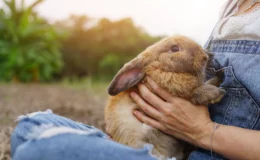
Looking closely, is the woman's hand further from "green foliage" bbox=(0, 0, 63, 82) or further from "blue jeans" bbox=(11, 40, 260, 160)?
"green foliage" bbox=(0, 0, 63, 82)

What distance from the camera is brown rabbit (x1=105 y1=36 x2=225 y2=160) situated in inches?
93.3

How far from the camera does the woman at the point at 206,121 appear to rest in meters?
1.84

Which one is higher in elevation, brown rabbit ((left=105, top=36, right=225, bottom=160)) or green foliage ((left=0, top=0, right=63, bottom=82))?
brown rabbit ((left=105, top=36, right=225, bottom=160))

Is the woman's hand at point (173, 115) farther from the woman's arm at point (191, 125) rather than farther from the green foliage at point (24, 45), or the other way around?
the green foliage at point (24, 45)

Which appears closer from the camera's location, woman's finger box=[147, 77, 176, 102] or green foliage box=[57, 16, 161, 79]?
woman's finger box=[147, 77, 176, 102]

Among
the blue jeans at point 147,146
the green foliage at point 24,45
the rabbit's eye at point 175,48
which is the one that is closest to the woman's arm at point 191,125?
the blue jeans at point 147,146

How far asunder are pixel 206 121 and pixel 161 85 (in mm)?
366

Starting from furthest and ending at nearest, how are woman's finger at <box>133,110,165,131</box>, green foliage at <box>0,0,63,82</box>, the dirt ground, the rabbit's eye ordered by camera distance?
green foliage at <box>0,0,63,82</box> < the dirt ground < the rabbit's eye < woman's finger at <box>133,110,165,131</box>

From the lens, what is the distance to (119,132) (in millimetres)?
2434

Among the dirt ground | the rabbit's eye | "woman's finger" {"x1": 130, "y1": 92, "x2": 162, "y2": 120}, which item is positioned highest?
the rabbit's eye

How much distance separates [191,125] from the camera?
221 cm

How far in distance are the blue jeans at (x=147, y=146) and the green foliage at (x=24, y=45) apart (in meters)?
10.6

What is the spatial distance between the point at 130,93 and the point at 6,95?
622cm

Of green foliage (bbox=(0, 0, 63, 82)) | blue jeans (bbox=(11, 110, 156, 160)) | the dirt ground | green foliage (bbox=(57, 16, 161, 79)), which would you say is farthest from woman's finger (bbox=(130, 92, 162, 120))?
green foliage (bbox=(57, 16, 161, 79))
